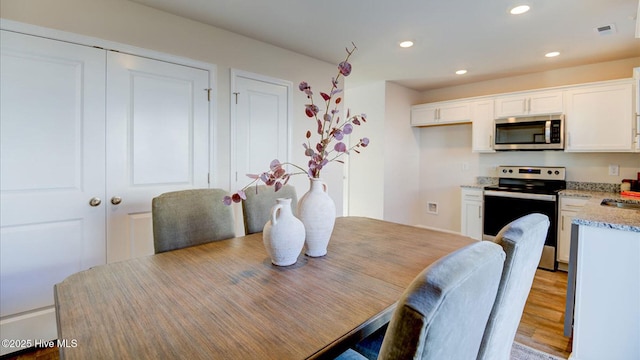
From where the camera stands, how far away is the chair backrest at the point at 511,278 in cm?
85

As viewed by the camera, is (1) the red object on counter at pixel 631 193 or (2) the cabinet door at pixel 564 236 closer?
(1) the red object on counter at pixel 631 193

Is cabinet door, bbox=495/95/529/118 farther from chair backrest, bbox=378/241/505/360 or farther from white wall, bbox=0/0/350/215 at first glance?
chair backrest, bbox=378/241/505/360

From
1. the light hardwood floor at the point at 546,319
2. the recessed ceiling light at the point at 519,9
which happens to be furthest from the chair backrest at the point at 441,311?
the recessed ceiling light at the point at 519,9

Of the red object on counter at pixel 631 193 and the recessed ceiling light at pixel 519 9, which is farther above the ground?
the recessed ceiling light at pixel 519 9

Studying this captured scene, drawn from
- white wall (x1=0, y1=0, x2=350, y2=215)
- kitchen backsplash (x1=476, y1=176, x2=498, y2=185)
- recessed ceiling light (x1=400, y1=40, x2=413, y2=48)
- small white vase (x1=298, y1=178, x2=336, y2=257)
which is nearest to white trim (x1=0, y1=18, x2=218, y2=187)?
white wall (x1=0, y1=0, x2=350, y2=215)

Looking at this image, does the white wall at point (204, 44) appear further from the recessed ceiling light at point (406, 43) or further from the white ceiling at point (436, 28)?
the recessed ceiling light at point (406, 43)

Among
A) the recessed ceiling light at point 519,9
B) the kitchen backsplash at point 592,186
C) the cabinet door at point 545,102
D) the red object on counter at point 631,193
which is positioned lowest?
the red object on counter at point 631,193

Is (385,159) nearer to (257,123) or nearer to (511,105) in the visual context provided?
(511,105)

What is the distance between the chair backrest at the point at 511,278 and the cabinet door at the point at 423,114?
3958mm

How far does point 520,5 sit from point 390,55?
1332 millimetres

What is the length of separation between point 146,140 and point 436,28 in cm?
258

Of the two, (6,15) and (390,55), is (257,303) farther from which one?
(390,55)

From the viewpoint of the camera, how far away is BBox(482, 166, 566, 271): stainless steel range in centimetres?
344

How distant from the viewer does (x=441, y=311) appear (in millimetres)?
504
